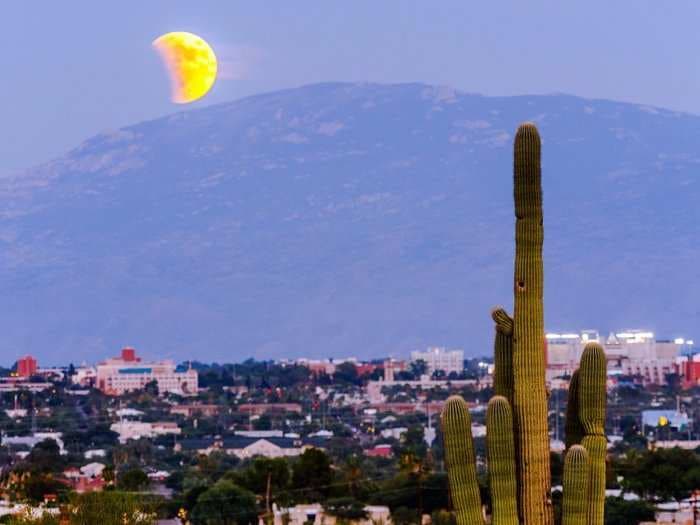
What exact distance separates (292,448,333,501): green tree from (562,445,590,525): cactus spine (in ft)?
128

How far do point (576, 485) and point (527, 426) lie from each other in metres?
0.77

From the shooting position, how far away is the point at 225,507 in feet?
179

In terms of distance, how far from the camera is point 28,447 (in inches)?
4250

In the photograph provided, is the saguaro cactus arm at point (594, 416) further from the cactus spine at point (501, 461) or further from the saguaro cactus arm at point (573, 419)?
the cactus spine at point (501, 461)

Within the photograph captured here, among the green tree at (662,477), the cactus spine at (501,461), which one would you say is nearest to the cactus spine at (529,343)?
the cactus spine at (501,461)

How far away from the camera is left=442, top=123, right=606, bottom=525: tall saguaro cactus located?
Answer: 800 inches

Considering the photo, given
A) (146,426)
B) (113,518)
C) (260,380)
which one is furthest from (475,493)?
(260,380)

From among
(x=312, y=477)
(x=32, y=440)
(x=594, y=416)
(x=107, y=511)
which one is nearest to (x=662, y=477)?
(x=312, y=477)

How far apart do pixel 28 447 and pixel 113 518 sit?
81.0m

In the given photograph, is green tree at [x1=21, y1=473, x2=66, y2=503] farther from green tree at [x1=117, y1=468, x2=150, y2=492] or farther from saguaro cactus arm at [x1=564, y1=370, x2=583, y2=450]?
saguaro cactus arm at [x1=564, y1=370, x2=583, y2=450]

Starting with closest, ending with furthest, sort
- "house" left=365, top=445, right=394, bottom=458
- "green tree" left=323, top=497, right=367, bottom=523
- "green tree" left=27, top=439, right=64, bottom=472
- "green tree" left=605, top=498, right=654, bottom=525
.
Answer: "green tree" left=605, top=498, right=654, bottom=525
"green tree" left=323, top=497, right=367, bottom=523
"green tree" left=27, top=439, right=64, bottom=472
"house" left=365, top=445, right=394, bottom=458

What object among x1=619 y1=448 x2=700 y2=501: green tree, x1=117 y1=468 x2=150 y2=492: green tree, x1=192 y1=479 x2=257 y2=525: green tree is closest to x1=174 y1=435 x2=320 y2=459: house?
x1=117 y1=468 x2=150 y2=492: green tree

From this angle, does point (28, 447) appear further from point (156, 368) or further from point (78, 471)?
point (156, 368)

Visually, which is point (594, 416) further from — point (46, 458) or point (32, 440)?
point (32, 440)
